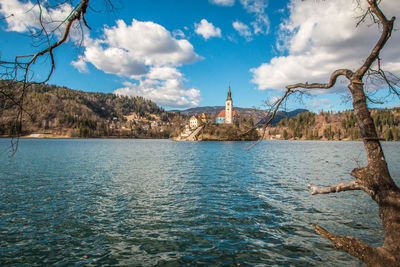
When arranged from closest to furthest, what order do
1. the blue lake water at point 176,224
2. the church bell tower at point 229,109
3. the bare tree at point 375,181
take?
the bare tree at point 375,181 → the blue lake water at point 176,224 → the church bell tower at point 229,109

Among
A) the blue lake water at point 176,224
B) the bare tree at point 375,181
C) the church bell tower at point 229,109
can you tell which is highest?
the church bell tower at point 229,109

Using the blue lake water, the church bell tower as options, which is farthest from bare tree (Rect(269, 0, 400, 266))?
the church bell tower

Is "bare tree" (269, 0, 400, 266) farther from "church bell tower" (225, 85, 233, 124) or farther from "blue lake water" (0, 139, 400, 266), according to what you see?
"church bell tower" (225, 85, 233, 124)

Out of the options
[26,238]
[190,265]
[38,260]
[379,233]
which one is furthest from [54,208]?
[379,233]

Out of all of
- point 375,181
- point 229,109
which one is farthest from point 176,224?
point 229,109

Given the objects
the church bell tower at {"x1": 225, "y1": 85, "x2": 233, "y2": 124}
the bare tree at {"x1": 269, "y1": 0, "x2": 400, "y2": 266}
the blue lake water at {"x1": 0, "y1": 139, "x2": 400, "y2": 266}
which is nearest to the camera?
the bare tree at {"x1": 269, "y1": 0, "x2": 400, "y2": 266}

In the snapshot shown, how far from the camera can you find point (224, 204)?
1375 centimetres

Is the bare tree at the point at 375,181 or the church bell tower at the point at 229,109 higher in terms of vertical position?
the church bell tower at the point at 229,109

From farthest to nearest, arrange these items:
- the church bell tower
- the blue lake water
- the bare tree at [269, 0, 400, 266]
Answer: the church bell tower, the blue lake water, the bare tree at [269, 0, 400, 266]

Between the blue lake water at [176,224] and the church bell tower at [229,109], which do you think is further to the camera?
the church bell tower at [229,109]

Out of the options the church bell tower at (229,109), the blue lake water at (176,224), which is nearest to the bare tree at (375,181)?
the blue lake water at (176,224)

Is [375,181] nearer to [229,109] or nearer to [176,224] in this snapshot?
[176,224]

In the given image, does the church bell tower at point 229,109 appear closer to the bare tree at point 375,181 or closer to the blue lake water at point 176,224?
the blue lake water at point 176,224

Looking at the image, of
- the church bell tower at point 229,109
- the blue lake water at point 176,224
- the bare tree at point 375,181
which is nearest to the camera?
the bare tree at point 375,181
